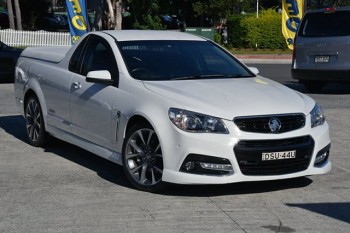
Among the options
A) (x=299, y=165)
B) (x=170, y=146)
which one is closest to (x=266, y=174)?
(x=299, y=165)

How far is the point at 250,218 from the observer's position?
21.0 feet

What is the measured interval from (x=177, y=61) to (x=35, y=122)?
8.46 ft

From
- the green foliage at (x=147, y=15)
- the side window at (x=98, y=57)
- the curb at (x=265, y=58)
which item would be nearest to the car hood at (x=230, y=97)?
the side window at (x=98, y=57)

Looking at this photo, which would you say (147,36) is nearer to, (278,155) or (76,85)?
(76,85)

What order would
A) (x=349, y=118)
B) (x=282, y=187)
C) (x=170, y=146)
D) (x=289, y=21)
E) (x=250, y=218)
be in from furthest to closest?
(x=289, y=21) < (x=349, y=118) < (x=282, y=187) < (x=170, y=146) < (x=250, y=218)

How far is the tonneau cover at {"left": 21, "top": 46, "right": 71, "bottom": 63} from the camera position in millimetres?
9640

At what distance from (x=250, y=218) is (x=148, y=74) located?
7.55 feet

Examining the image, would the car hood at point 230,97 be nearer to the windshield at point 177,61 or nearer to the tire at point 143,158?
the windshield at point 177,61

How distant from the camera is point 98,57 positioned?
8695 millimetres

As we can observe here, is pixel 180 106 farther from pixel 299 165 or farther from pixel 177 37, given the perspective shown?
pixel 177 37

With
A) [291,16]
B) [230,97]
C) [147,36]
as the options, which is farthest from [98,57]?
[291,16]

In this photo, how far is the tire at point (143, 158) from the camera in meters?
7.24

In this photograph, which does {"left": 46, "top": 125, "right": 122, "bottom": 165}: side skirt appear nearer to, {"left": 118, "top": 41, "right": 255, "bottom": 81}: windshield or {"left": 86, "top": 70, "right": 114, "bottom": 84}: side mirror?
Result: {"left": 86, "top": 70, "right": 114, "bottom": 84}: side mirror

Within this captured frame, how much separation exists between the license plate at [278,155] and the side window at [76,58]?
9.72 feet
